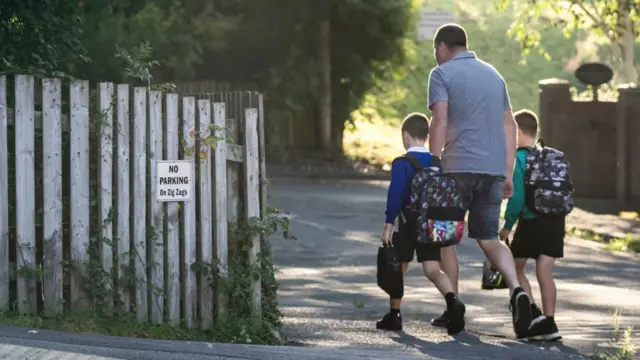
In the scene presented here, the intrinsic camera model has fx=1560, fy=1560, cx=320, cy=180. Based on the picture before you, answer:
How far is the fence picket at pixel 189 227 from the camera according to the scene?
906 cm

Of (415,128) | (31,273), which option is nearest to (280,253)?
(415,128)

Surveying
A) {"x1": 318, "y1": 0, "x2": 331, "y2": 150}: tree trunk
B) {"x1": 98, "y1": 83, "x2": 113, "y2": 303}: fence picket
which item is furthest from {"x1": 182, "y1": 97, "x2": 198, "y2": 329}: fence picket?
{"x1": 318, "y1": 0, "x2": 331, "y2": 150}: tree trunk

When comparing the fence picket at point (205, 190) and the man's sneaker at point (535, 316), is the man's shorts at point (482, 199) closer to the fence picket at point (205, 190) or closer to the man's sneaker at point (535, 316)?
the man's sneaker at point (535, 316)

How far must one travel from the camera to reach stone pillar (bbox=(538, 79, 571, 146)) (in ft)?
79.9

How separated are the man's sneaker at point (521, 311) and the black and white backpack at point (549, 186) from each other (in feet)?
2.23

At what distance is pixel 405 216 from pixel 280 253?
6.69 metres

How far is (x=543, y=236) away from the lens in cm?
996

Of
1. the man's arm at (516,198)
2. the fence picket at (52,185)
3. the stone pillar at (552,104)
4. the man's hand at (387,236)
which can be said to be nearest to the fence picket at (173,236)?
the fence picket at (52,185)

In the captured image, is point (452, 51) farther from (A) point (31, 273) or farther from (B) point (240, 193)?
(A) point (31, 273)

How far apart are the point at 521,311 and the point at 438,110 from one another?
4.42 ft

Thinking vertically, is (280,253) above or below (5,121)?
below

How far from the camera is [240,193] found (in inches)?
371

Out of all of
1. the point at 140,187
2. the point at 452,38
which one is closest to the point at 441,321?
the point at 452,38

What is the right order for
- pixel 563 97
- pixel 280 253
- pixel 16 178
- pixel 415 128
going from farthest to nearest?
pixel 563 97 < pixel 280 253 < pixel 415 128 < pixel 16 178
